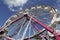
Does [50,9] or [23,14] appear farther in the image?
[23,14]

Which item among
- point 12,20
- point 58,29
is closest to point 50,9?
point 58,29

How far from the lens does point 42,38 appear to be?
122ft

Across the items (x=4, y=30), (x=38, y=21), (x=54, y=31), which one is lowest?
(x=54, y=31)

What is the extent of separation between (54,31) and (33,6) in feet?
21.3

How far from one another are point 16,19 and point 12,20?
95 centimetres

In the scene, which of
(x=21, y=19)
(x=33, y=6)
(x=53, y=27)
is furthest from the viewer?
(x=21, y=19)

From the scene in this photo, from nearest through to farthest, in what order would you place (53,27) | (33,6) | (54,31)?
1. (54,31)
2. (53,27)
3. (33,6)

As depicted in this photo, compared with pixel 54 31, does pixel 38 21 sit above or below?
above

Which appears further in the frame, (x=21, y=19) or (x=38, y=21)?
(x=21, y=19)

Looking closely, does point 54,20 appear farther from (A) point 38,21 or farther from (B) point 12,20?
(B) point 12,20

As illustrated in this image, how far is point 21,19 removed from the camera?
121ft

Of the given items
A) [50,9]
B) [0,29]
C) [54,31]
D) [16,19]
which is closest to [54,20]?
[50,9]

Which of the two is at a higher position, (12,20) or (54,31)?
(12,20)

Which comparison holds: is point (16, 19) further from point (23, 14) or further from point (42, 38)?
point (42, 38)
